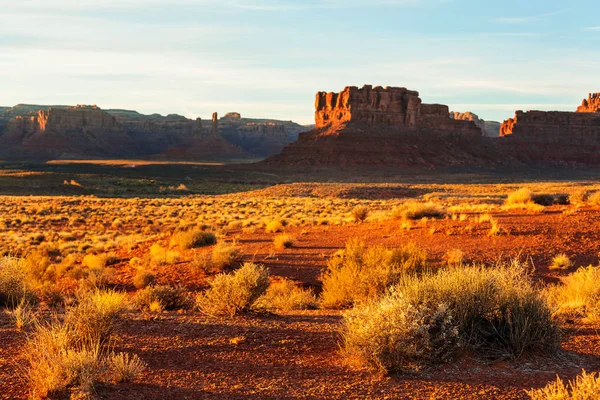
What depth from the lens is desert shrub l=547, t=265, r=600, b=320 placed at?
8431mm

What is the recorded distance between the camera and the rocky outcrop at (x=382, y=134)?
112 metres

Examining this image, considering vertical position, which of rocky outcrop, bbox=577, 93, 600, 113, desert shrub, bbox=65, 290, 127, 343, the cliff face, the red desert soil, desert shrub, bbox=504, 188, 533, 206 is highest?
rocky outcrop, bbox=577, 93, 600, 113

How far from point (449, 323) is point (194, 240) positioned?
13347 mm

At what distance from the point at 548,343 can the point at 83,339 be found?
5.12m

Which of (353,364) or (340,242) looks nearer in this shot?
(353,364)

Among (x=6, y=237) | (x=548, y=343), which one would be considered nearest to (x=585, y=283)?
(x=548, y=343)

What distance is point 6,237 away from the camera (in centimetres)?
2488

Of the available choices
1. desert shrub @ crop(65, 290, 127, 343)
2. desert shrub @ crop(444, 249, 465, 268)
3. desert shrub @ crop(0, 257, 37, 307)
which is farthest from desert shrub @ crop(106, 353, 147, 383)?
desert shrub @ crop(444, 249, 465, 268)

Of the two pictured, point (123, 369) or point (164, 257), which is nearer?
point (123, 369)

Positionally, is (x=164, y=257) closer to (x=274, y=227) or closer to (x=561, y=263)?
(x=274, y=227)


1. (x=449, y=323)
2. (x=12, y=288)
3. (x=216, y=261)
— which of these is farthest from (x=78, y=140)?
(x=449, y=323)

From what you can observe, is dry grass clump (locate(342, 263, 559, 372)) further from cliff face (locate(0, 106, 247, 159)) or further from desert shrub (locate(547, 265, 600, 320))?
cliff face (locate(0, 106, 247, 159))

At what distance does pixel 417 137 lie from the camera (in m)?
121

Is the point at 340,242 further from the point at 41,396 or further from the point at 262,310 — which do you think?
the point at 41,396
